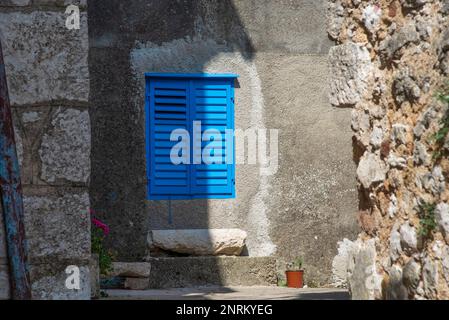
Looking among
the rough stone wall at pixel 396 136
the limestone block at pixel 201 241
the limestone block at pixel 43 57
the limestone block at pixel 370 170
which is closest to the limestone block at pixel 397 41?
the rough stone wall at pixel 396 136

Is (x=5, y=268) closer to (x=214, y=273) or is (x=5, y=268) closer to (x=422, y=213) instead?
(x=422, y=213)

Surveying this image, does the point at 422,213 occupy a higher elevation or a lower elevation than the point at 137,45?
lower

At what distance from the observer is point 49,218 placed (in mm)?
3928

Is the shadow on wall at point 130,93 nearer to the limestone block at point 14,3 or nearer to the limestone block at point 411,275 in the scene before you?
the limestone block at point 14,3

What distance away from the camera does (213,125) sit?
9.78 m

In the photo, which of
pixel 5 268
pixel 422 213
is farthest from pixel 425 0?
pixel 5 268

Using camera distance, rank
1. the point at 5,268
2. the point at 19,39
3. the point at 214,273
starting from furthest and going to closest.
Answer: the point at 214,273 → the point at 19,39 → the point at 5,268

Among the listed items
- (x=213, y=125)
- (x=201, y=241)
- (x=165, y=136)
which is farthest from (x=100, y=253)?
(x=213, y=125)

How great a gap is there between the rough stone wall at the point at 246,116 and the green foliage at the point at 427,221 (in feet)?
19.2

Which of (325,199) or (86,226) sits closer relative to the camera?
(86,226)

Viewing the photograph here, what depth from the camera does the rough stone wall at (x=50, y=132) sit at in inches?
155

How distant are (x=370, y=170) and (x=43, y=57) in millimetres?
1766

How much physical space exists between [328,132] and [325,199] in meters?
0.77

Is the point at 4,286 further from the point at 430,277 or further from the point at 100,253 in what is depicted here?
the point at 100,253
